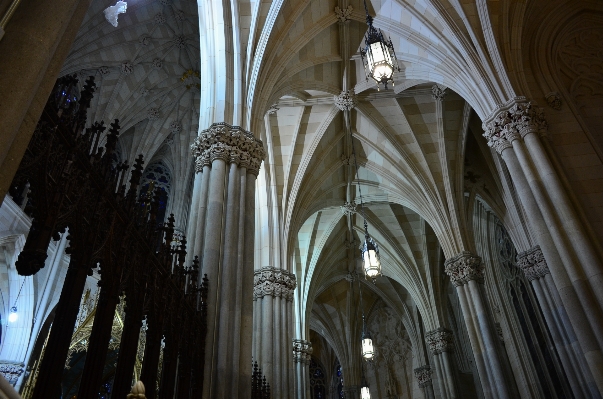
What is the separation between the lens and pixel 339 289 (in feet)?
84.2

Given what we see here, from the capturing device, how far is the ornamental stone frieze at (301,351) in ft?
55.7

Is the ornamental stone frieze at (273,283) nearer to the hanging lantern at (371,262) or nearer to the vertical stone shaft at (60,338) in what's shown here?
the hanging lantern at (371,262)

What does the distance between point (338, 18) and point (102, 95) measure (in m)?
8.28

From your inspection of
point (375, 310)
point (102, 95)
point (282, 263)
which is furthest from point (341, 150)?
point (375, 310)

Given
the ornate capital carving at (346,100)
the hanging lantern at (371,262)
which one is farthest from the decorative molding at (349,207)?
the hanging lantern at (371,262)

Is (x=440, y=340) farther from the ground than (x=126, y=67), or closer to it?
closer to it

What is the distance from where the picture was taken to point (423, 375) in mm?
22109

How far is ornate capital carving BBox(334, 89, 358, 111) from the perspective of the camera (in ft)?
50.9

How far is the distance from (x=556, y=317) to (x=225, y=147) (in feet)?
29.2

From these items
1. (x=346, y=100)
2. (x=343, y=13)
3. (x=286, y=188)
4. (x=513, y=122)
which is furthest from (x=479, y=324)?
(x=343, y=13)

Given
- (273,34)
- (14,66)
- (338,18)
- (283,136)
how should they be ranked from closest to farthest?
1. (14,66)
2. (273,34)
3. (338,18)
4. (283,136)

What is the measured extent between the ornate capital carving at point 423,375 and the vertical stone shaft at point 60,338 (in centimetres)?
2018

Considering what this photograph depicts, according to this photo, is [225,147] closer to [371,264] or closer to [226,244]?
[226,244]

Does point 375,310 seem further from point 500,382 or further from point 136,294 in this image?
point 136,294
